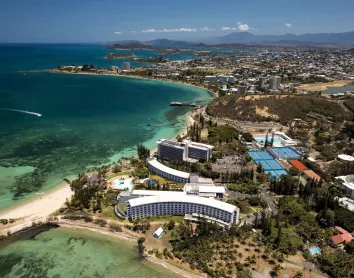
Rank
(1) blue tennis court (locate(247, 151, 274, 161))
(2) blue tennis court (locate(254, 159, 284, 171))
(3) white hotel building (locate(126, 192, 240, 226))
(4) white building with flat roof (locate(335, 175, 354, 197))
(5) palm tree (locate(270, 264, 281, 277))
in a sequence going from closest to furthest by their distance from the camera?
(5) palm tree (locate(270, 264, 281, 277)) → (3) white hotel building (locate(126, 192, 240, 226)) → (4) white building with flat roof (locate(335, 175, 354, 197)) → (2) blue tennis court (locate(254, 159, 284, 171)) → (1) blue tennis court (locate(247, 151, 274, 161))

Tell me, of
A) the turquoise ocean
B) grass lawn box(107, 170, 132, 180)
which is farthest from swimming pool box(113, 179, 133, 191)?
the turquoise ocean

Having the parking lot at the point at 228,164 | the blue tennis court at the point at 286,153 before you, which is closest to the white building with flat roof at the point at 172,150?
the parking lot at the point at 228,164

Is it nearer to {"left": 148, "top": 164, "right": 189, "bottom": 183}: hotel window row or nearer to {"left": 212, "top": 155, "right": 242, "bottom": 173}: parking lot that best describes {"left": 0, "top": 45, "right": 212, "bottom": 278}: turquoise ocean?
{"left": 148, "top": 164, "right": 189, "bottom": 183}: hotel window row

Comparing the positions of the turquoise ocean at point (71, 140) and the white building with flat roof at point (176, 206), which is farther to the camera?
the white building with flat roof at point (176, 206)

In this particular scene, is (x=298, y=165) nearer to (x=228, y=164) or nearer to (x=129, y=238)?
(x=228, y=164)

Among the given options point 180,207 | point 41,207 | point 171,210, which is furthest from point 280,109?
point 41,207

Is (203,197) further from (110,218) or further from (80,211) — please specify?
(80,211)

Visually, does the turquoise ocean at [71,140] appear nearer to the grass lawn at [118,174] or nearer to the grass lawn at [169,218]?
the grass lawn at [169,218]
